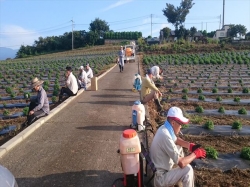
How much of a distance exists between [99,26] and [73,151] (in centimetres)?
6719

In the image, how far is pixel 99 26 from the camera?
229 feet

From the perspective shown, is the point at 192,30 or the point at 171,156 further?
the point at 192,30

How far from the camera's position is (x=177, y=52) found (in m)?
42.1

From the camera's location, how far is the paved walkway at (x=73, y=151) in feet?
14.9

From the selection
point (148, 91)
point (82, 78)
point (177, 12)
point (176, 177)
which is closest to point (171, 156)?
point (176, 177)

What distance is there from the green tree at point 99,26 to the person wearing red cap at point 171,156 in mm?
67723

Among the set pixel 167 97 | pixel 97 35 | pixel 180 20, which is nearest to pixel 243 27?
pixel 180 20

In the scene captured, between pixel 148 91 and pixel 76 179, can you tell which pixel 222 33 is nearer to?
pixel 148 91

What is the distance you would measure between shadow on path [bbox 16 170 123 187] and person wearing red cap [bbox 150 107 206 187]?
2.75ft

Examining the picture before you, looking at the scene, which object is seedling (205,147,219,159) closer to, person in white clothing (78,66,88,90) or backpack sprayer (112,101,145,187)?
backpack sprayer (112,101,145,187)

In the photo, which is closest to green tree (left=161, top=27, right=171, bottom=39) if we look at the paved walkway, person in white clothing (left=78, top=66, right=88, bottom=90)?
person in white clothing (left=78, top=66, right=88, bottom=90)

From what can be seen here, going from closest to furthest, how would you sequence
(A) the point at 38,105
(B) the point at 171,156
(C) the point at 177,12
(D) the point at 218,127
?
(B) the point at 171,156 → (A) the point at 38,105 → (D) the point at 218,127 → (C) the point at 177,12

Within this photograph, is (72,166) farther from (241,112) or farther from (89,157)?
(241,112)

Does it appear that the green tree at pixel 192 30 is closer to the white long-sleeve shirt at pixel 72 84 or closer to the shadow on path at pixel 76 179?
the white long-sleeve shirt at pixel 72 84
